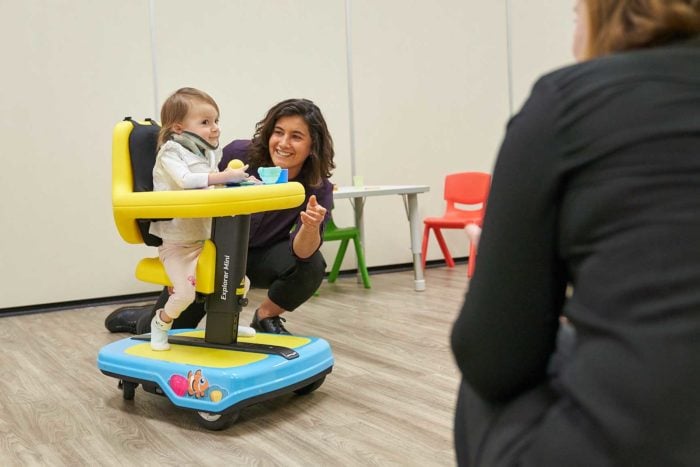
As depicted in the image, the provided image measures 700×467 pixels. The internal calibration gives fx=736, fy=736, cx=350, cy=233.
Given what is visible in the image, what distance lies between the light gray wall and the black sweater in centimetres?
381

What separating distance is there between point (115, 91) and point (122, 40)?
30 cm

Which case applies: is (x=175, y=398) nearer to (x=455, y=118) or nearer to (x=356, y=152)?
(x=356, y=152)

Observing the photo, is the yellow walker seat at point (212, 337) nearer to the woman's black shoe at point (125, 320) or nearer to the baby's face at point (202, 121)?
the baby's face at point (202, 121)

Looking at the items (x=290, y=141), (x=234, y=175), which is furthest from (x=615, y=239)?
(x=290, y=141)

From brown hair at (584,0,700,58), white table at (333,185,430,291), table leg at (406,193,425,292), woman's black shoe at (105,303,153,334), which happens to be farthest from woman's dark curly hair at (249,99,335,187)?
brown hair at (584,0,700,58)

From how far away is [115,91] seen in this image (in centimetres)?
421

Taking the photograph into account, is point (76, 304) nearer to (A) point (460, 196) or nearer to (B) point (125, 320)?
(B) point (125, 320)

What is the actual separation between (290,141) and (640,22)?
2.01 meters

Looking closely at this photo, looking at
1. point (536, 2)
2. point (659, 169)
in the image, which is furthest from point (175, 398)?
point (536, 2)

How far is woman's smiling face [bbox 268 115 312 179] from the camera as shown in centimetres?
264

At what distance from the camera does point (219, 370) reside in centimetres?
197

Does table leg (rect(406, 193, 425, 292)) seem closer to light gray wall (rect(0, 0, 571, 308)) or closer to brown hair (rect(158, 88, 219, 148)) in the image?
light gray wall (rect(0, 0, 571, 308))

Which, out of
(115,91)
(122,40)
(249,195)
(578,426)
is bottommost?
(578,426)

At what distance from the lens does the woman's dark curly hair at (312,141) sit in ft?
8.72
